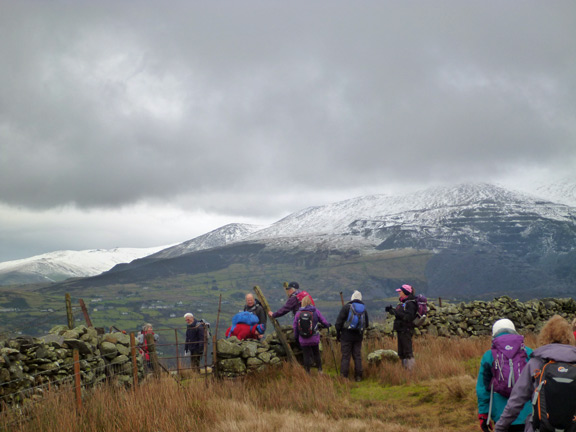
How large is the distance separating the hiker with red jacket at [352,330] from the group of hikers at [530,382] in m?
4.97

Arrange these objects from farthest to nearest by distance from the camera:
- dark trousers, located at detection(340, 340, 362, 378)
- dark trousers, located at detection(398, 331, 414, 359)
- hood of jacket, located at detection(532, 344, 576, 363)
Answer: dark trousers, located at detection(398, 331, 414, 359), dark trousers, located at detection(340, 340, 362, 378), hood of jacket, located at detection(532, 344, 576, 363)

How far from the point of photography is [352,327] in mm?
9477

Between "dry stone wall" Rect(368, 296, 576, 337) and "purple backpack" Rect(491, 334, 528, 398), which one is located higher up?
"purple backpack" Rect(491, 334, 528, 398)

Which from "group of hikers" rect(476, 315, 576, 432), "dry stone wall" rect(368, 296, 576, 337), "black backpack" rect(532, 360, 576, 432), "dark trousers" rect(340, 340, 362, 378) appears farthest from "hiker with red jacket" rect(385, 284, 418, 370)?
→ "black backpack" rect(532, 360, 576, 432)

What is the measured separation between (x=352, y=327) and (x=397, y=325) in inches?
46.4

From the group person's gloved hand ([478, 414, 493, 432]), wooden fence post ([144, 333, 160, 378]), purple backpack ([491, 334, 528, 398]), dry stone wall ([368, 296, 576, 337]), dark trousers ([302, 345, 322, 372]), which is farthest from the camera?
dry stone wall ([368, 296, 576, 337])

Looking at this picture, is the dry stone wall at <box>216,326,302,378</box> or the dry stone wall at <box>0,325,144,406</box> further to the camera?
the dry stone wall at <box>216,326,302,378</box>

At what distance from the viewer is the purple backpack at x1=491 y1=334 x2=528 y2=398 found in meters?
4.28

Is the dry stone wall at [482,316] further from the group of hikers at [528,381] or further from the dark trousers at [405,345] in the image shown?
the group of hikers at [528,381]

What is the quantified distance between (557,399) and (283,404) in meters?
5.14

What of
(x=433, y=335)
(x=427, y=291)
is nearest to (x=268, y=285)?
(x=427, y=291)

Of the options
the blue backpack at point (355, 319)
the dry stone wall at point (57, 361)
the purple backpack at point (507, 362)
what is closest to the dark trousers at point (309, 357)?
the blue backpack at point (355, 319)

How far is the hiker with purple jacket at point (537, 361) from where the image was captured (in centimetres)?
371

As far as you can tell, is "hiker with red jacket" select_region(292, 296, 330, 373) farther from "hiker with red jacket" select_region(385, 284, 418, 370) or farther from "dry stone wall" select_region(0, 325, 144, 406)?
"dry stone wall" select_region(0, 325, 144, 406)
